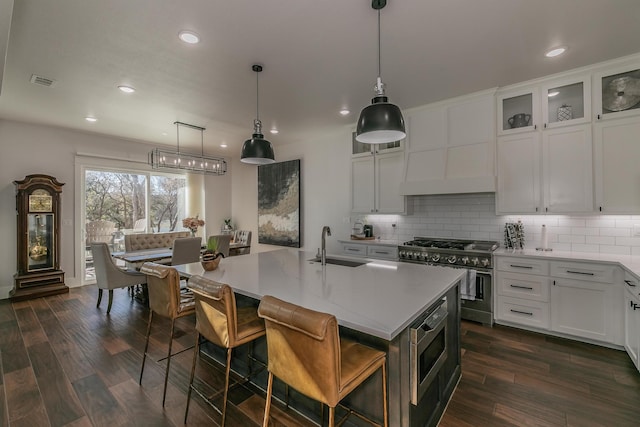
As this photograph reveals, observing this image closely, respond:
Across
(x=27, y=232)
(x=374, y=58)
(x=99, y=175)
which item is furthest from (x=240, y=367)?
(x=99, y=175)

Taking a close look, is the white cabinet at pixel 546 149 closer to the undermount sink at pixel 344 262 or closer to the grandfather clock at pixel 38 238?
the undermount sink at pixel 344 262

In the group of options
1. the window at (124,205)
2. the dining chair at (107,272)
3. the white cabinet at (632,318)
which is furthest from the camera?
the window at (124,205)

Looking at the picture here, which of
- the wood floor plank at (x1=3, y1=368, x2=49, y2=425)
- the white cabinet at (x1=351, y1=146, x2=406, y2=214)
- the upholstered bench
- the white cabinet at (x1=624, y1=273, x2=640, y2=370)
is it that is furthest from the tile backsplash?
the wood floor plank at (x1=3, y1=368, x2=49, y2=425)

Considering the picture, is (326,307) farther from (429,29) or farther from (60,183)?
(60,183)

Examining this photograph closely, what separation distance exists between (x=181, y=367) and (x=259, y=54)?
9.68ft

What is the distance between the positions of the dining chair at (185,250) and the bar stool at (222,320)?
7.65ft

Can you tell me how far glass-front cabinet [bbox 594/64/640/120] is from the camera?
278 cm

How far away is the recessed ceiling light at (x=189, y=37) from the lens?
2.32 metres

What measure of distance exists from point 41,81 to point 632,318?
6329 millimetres

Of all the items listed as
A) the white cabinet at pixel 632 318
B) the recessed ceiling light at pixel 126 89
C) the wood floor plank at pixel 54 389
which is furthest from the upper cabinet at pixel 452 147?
the wood floor plank at pixel 54 389

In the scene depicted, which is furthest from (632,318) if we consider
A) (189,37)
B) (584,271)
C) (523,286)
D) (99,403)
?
(189,37)

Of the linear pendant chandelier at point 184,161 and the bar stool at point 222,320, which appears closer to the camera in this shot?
the bar stool at point 222,320

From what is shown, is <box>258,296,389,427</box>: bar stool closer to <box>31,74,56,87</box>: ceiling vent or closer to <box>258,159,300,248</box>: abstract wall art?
<box>31,74,56,87</box>: ceiling vent

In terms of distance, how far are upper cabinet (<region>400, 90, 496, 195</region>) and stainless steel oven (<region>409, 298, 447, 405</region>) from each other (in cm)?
228
